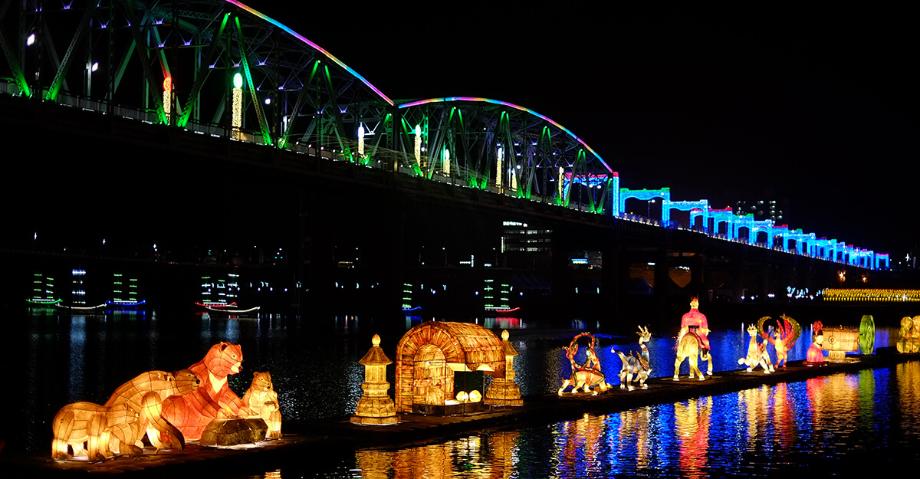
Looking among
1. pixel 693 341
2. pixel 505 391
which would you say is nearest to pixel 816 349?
pixel 693 341

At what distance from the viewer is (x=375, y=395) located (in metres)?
24.2

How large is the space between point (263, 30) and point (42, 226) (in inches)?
1459

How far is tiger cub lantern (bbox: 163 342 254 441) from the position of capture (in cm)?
2061

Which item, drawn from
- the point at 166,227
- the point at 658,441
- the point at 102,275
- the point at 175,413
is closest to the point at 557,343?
the point at 166,227

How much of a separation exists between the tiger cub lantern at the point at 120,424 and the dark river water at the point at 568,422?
1.55 metres

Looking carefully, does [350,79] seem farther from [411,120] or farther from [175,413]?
[175,413]

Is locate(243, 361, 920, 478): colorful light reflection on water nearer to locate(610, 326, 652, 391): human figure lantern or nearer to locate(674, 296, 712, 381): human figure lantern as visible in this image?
locate(610, 326, 652, 391): human figure lantern

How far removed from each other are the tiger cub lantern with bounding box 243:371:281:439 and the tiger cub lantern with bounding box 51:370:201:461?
59.1 inches

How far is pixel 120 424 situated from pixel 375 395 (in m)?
6.59

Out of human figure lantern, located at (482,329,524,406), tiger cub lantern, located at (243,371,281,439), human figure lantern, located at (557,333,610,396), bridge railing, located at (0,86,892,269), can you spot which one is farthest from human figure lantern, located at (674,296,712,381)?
bridge railing, located at (0,86,892,269)

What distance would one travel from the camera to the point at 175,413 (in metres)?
20.4

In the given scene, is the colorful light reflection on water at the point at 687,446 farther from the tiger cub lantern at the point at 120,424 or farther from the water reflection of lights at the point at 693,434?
the tiger cub lantern at the point at 120,424

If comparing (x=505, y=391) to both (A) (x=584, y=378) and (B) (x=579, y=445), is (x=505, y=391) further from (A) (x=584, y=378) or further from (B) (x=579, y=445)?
(B) (x=579, y=445)

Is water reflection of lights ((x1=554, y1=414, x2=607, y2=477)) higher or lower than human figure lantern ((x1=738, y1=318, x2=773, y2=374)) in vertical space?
lower
